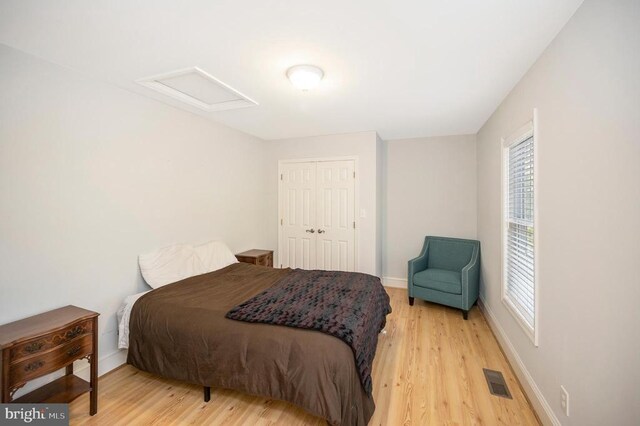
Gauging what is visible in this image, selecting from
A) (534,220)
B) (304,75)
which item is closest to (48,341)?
(304,75)

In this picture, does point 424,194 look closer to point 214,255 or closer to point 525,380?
point 525,380

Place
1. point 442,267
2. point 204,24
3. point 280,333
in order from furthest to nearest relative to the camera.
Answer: point 442,267 → point 280,333 → point 204,24

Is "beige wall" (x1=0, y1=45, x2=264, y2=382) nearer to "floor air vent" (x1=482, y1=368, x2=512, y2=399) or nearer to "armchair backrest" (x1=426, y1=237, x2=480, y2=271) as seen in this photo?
"floor air vent" (x1=482, y1=368, x2=512, y2=399)

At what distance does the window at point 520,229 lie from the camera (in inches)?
79.0

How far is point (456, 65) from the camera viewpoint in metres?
2.05

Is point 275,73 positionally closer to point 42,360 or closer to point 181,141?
point 181,141

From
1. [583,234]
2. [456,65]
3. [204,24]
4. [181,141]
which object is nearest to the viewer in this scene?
[583,234]

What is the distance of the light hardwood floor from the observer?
1819 millimetres

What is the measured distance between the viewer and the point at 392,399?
2.01 m

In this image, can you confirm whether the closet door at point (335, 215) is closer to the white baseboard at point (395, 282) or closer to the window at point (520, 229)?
the white baseboard at point (395, 282)

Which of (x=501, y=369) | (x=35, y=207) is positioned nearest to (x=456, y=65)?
(x=501, y=369)

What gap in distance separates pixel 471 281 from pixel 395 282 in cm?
137

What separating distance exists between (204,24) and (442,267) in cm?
401

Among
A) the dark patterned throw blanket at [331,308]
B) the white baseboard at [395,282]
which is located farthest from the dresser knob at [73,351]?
the white baseboard at [395,282]
